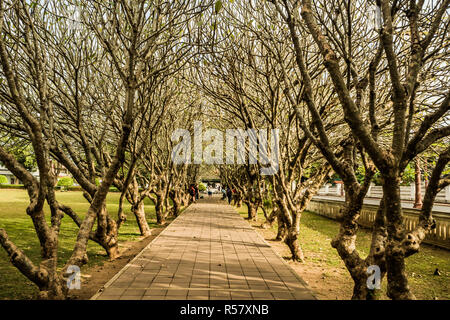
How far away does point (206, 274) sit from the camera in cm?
654

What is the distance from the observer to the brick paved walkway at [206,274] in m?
5.24

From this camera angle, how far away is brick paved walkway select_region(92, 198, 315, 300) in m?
5.24

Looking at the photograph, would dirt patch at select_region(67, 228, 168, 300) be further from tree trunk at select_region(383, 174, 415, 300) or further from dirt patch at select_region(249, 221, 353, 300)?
tree trunk at select_region(383, 174, 415, 300)

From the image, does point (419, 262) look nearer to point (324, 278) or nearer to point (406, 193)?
point (324, 278)

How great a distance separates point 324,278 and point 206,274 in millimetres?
2651

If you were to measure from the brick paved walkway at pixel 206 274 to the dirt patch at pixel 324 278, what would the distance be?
454mm

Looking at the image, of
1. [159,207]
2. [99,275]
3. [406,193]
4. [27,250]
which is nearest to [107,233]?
[99,275]

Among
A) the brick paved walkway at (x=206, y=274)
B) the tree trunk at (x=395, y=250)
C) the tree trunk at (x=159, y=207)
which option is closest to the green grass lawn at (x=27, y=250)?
the tree trunk at (x=159, y=207)

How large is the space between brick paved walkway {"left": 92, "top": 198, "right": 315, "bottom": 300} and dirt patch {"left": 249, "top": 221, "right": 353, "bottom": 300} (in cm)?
45

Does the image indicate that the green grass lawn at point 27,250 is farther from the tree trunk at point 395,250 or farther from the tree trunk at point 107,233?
the tree trunk at point 395,250

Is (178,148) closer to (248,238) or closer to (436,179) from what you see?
(248,238)

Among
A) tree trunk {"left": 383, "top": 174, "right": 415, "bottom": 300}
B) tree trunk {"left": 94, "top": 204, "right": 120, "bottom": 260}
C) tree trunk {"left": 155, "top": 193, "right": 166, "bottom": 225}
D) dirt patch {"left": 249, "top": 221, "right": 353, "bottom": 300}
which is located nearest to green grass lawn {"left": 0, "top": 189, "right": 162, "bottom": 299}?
tree trunk {"left": 94, "top": 204, "right": 120, "bottom": 260}
